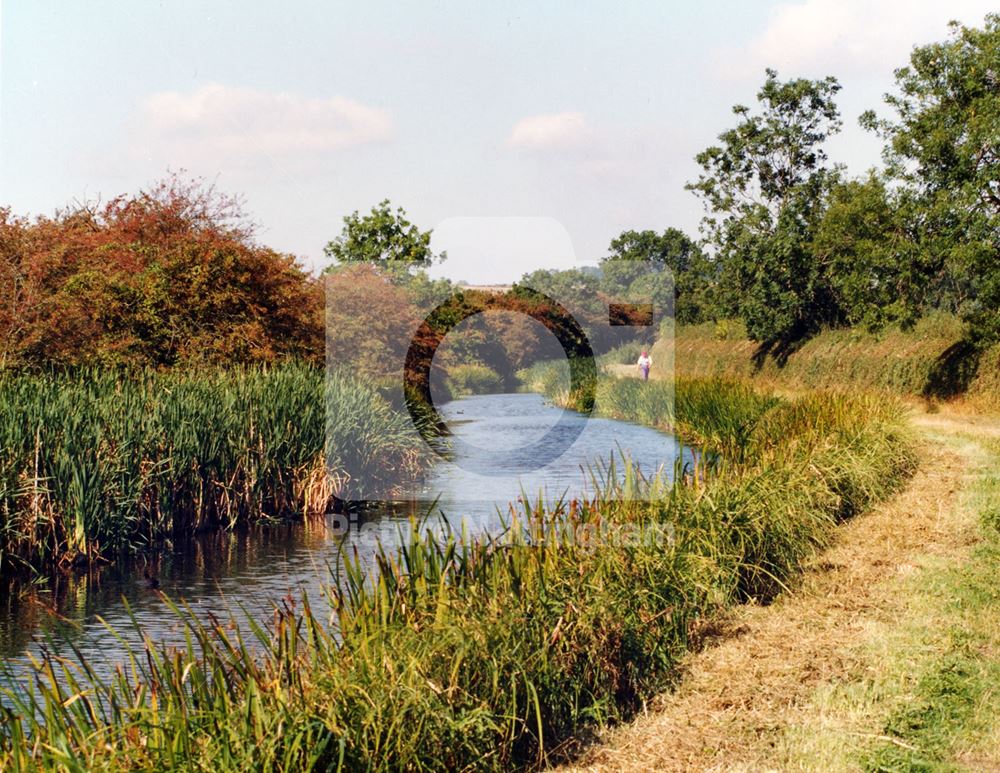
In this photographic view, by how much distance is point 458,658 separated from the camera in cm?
499

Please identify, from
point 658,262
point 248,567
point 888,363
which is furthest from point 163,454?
point 658,262

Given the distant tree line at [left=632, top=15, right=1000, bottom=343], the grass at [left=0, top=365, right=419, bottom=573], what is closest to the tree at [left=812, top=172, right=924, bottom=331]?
the distant tree line at [left=632, top=15, right=1000, bottom=343]

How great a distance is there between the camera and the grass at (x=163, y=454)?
11.2 meters

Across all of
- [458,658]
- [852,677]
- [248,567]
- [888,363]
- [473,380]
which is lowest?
[248,567]

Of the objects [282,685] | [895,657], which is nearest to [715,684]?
[895,657]

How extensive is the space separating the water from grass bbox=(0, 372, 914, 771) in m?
0.34

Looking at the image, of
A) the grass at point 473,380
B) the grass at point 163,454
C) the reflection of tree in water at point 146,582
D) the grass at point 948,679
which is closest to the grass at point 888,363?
the grass at point 473,380

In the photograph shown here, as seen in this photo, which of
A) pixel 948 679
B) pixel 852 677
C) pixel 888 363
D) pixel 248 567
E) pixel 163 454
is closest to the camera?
pixel 948 679

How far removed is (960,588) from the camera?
812 centimetres

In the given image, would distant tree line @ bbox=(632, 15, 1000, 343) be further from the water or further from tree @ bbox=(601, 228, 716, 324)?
tree @ bbox=(601, 228, 716, 324)

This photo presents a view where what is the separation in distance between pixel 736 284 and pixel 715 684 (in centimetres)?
3404

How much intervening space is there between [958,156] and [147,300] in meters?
16.1

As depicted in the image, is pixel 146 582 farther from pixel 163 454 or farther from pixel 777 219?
pixel 777 219

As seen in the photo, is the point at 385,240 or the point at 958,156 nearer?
the point at 958,156
